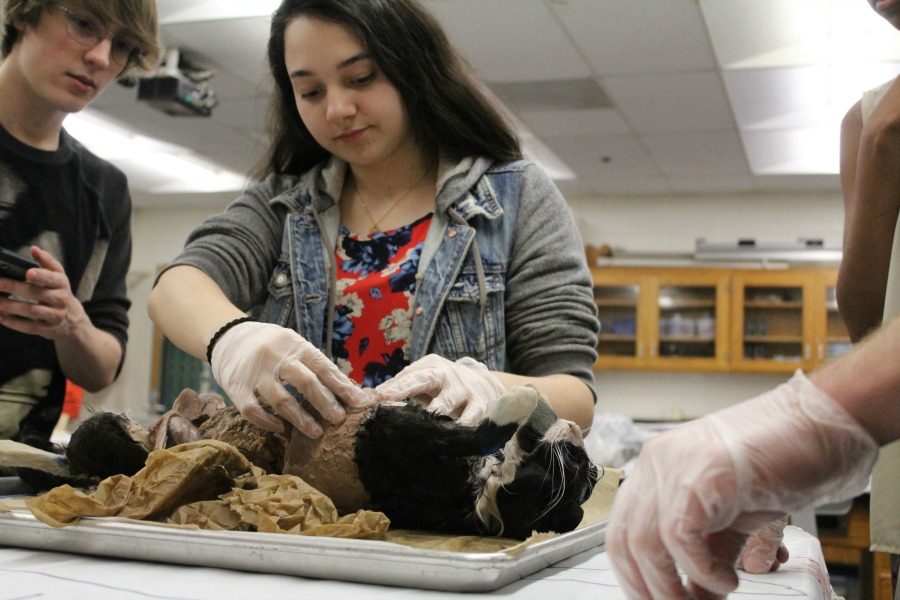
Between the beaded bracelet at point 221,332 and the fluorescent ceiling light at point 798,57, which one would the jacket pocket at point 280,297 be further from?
the fluorescent ceiling light at point 798,57

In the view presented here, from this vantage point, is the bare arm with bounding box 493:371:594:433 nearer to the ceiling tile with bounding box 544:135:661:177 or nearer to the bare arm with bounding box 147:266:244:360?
the bare arm with bounding box 147:266:244:360

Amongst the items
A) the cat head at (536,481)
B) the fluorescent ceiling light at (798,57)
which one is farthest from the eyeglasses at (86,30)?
the fluorescent ceiling light at (798,57)

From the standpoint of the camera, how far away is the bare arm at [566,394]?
1215 millimetres

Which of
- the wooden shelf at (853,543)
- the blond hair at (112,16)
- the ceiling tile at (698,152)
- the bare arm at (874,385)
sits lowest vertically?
the wooden shelf at (853,543)

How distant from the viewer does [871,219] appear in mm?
1127

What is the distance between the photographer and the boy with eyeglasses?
5.16 ft

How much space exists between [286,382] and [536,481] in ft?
1.09

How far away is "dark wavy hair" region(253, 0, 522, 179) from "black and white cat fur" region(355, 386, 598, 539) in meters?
0.59

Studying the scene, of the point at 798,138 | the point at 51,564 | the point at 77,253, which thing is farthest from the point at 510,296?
the point at 798,138

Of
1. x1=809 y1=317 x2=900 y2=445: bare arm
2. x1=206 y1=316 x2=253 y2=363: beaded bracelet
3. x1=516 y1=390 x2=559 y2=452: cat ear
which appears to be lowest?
x1=516 y1=390 x2=559 y2=452: cat ear

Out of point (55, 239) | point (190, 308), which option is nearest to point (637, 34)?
point (55, 239)

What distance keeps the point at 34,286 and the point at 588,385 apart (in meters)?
0.91

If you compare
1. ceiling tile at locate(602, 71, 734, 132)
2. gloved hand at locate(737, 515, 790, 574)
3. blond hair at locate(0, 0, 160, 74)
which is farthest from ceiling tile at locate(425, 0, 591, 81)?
gloved hand at locate(737, 515, 790, 574)

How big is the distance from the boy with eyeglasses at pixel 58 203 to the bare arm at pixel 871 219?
3.99ft
